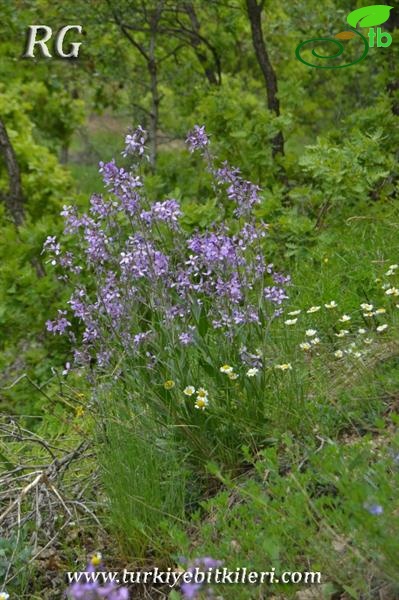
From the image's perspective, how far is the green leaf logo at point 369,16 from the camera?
7.01 metres

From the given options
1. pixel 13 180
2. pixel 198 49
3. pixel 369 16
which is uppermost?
pixel 198 49

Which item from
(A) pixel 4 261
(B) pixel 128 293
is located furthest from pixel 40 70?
(B) pixel 128 293

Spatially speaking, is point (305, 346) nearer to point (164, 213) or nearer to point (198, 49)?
point (164, 213)

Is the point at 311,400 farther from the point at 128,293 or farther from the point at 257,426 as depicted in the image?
the point at 128,293

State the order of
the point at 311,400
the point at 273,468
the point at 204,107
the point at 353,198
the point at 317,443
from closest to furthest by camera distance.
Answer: the point at 273,468 < the point at 317,443 < the point at 311,400 < the point at 353,198 < the point at 204,107

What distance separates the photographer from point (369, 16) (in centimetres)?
724

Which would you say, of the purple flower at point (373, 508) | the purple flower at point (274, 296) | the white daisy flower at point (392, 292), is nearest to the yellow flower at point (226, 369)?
the purple flower at point (274, 296)

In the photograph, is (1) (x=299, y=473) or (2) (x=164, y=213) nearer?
(1) (x=299, y=473)

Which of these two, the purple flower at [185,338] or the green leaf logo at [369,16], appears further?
the green leaf logo at [369,16]

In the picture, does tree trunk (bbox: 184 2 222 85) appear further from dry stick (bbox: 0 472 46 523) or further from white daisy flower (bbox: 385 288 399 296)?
dry stick (bbox: 0 472 46 523)

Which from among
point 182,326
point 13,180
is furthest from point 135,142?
point 13,180

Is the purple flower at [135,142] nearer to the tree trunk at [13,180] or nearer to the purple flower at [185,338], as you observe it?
the purple flower at [185,338]

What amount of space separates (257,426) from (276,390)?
0.17 metres

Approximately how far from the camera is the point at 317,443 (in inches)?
123
